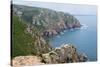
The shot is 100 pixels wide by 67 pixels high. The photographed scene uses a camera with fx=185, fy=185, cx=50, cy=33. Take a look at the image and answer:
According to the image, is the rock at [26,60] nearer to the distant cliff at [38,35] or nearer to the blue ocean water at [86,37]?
the distant cliff at [38,35]

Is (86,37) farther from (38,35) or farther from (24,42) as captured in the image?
(24,42)

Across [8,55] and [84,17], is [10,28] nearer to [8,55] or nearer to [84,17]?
[8,55]

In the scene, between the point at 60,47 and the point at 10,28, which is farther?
the point at 60,47

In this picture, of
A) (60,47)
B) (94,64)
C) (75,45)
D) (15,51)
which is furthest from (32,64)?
(94,64)

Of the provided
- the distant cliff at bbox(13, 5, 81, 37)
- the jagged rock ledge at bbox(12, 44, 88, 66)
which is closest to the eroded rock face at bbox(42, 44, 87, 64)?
the jagged rock ledge at bbox(12, 44, 88, 66)

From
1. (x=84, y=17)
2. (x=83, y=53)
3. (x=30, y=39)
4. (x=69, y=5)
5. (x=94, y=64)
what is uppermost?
(x=69, y=5)

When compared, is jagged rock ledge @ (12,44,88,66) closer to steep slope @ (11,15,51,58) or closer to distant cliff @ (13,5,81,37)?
steep slope @ (11,15,51,58)

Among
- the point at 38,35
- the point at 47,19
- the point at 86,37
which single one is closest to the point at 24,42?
the point at 38,35
